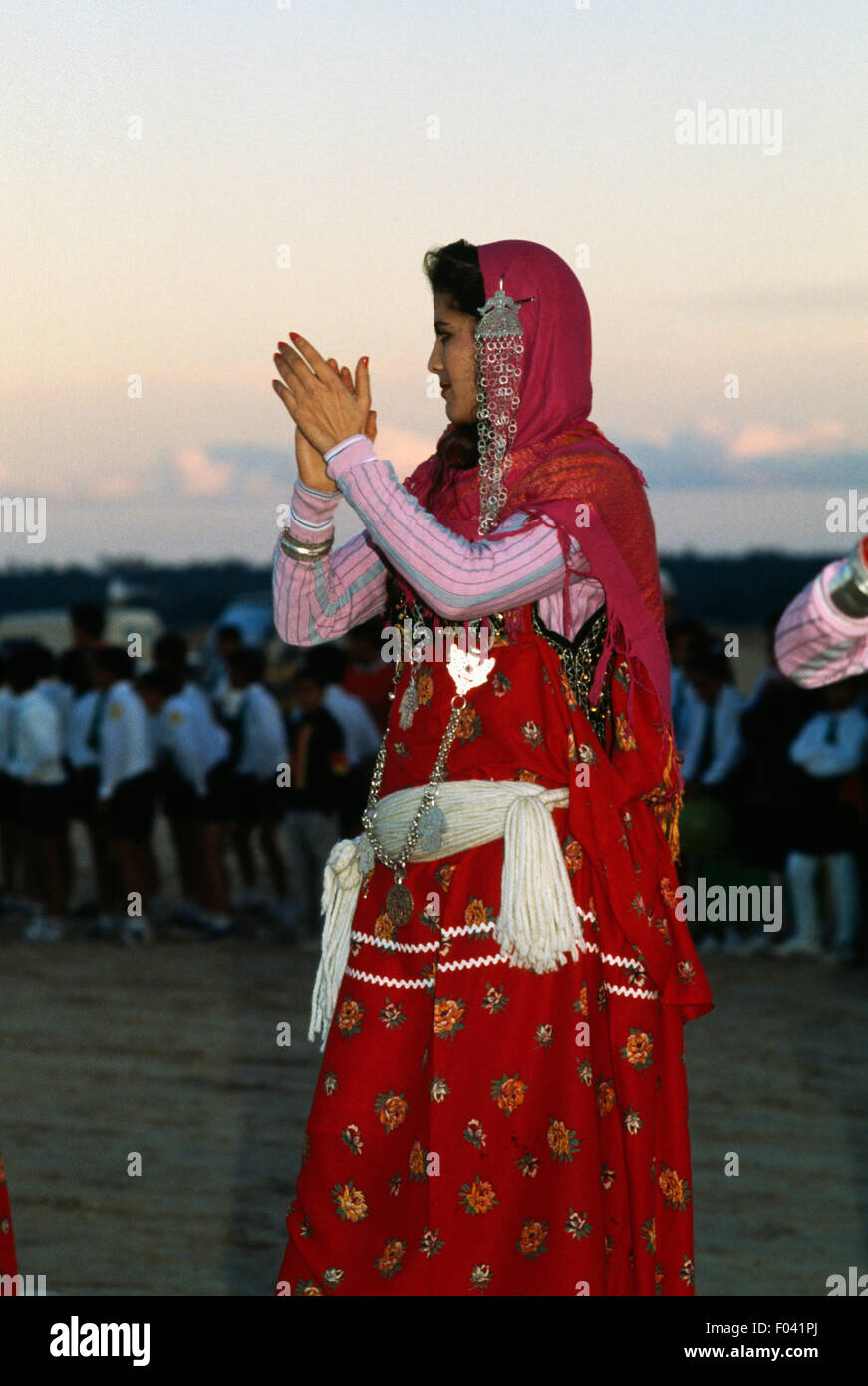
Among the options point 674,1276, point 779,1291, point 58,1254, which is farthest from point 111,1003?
point 674,1276

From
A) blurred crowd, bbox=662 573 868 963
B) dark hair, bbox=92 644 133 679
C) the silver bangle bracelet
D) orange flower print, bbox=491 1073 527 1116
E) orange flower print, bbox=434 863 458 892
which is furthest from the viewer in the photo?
dark hair, bbox=92 644 133 679

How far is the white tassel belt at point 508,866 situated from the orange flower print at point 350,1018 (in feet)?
0.23

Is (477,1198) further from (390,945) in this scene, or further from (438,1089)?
(390,945)

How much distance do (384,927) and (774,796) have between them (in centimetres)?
788

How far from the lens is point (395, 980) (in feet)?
12.7

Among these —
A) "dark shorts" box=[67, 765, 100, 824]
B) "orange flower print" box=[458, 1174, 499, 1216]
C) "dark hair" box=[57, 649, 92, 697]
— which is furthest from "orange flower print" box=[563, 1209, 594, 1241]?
"dark hair" box=[57, 649, 92, 697]

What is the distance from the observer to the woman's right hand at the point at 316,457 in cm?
385

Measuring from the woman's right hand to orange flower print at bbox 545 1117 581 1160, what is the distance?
1.23 metres

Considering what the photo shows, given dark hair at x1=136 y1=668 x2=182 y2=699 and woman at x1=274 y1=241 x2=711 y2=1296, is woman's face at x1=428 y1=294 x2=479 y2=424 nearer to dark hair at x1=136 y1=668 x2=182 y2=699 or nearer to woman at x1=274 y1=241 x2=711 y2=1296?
woman at x1=274 y1=241 x2=711 y2=1296

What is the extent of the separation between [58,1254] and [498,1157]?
2.66m

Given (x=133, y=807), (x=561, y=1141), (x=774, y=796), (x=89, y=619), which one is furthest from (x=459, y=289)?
(x=89, y=619)

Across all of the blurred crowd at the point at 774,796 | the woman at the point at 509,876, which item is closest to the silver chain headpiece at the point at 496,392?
the woman at the point at 509,876

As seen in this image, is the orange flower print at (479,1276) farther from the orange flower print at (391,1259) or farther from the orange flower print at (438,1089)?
the orange flower print at (438,1089)

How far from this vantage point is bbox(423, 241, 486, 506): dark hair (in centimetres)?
386
